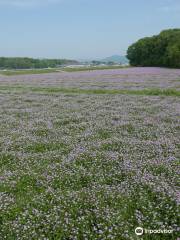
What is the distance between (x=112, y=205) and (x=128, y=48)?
383 feet

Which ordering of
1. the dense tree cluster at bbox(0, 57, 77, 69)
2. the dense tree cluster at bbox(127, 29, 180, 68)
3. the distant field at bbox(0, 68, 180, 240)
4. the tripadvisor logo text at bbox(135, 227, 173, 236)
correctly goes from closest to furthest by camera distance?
the tripadvisor logo text at bbox(135, 227, 173, 236)
the distant field at bbox(0, 68, 180, 240)
the dense tree cluster at bbox(127, 29, 180, 68)
the dense tree cluster at bbox(0, 57, 77, 69)

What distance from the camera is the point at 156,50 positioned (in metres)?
104

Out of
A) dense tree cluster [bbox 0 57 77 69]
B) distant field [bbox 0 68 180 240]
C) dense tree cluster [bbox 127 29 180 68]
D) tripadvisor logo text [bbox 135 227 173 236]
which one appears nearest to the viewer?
tripadvisor logo text [bbox 135 227 173 236]

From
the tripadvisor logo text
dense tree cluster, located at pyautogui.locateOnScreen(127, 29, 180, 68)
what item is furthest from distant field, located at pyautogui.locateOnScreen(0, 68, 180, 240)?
dense tree cluster, located at pyautogui.locateOnScreen(127, 29, 180, 68)

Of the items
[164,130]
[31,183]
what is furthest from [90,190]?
[164,130]

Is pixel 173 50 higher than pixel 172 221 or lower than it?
higher

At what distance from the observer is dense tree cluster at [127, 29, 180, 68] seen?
298 ft

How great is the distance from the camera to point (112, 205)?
23.2 feet

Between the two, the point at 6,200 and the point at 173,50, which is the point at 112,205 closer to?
the point at 6,200

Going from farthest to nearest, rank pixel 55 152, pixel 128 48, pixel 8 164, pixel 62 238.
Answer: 1. pixel 128 48
2. pixel 55 152
3. pixel 8 164
4. pixel 62 238

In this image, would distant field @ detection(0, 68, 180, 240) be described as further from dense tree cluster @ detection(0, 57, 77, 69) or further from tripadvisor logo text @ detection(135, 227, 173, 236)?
dense tree cluster @ detection(0, 57, 77, 69)

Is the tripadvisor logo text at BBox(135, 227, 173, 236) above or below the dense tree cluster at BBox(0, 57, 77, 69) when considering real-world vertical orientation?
below

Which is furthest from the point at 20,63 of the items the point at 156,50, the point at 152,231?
the point at 152,231

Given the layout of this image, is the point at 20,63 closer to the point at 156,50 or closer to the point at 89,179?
the point at 156,50
